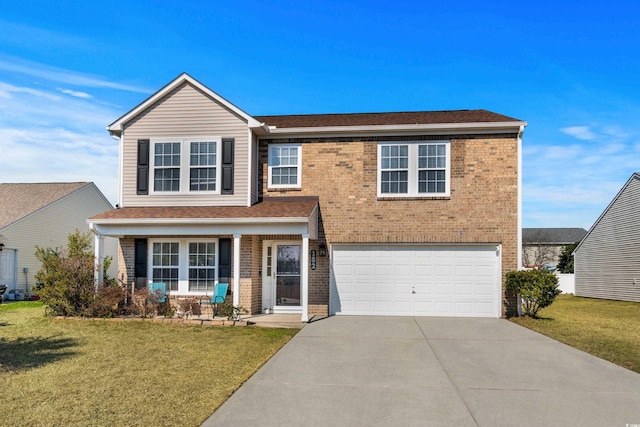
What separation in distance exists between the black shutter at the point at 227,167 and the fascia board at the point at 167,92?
0.89 meters

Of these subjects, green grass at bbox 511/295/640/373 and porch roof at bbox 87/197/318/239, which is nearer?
green grass at bbox 511/295/640/373

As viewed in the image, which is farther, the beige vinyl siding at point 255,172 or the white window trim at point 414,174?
the beige vinyl siding at point 255,172

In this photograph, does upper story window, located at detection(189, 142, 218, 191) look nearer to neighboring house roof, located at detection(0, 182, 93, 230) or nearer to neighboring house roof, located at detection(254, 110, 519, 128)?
neighboring house roof, located at detection(254, 110, 519, 128)

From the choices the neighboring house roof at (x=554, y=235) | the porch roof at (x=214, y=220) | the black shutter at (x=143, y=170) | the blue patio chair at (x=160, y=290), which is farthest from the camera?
the neighboring house roof at (x=554, y=235)

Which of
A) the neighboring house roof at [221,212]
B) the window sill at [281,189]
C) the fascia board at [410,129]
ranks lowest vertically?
the neighboring house roof at [221,212]

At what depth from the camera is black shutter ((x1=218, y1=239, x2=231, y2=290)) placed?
604 inches

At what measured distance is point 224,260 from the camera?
15.4 metres

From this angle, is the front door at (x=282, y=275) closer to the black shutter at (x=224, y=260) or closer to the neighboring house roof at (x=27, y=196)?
the black shutter at (x=224, y=260)

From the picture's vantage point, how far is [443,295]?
15.6m

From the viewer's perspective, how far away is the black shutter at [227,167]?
15531 mm

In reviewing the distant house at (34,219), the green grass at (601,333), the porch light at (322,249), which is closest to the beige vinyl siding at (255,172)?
the porch light at (322,249)

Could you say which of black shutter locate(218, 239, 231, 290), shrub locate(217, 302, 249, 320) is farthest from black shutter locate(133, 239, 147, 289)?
shrub locate(217, 302, 249, 320)

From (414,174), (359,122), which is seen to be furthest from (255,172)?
(414,174)

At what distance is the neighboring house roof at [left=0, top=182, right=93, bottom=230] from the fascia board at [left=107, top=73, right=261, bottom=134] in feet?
39.8
